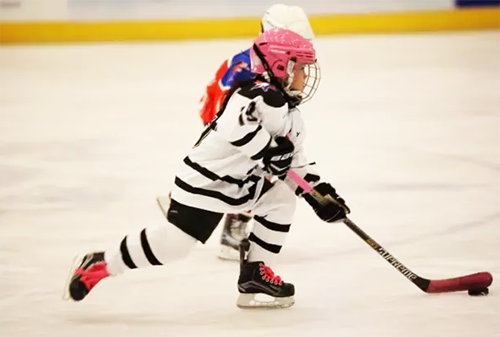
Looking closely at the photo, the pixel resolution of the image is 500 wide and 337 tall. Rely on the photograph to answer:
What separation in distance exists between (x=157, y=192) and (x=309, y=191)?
3.95ft

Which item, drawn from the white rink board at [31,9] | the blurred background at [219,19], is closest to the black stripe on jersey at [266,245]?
the blurred background at [219,19]

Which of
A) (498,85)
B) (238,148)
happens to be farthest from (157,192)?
(498,85)

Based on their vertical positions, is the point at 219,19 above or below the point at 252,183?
below

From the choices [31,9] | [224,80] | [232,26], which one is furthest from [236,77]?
[31,9]

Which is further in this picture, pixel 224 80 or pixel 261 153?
pixel 224 80

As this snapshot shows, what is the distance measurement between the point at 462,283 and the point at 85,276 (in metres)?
0.96

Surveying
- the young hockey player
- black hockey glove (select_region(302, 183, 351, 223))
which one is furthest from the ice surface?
black hockey glove (select_region(302, 183, 351, 223))

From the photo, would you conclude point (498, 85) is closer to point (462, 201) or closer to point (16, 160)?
point (462, 201)

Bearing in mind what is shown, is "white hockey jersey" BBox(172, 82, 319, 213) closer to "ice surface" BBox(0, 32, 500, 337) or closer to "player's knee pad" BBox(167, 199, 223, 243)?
"player's knee pad" BBox(167, 199, 223, 243)

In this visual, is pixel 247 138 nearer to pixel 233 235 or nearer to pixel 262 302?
pixel 262 302

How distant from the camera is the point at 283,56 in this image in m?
2.11

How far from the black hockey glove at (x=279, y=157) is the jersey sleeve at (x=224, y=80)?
0.52 metres

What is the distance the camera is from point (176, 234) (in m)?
2.17

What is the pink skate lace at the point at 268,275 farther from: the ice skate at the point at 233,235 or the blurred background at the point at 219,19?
the blurred background at the point at 219,19
